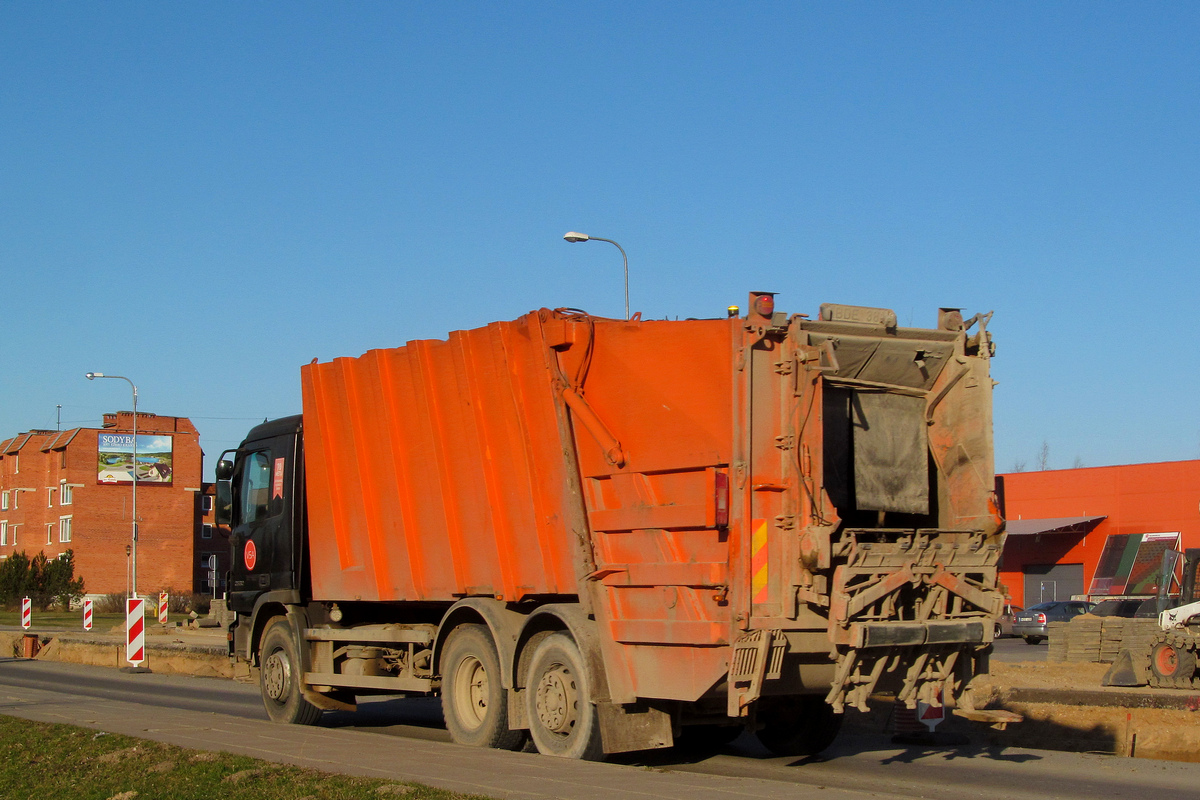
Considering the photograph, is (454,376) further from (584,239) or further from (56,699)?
(584,239)

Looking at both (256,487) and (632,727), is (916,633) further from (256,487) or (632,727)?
(256,487)

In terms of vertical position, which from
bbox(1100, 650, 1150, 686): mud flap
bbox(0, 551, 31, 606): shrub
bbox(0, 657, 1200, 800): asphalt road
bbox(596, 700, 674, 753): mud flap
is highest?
bbox(596, 700, 674, 753): mud flap

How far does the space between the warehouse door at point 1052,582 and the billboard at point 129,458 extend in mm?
53363

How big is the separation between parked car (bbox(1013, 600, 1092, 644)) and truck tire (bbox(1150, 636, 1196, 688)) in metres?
14.5

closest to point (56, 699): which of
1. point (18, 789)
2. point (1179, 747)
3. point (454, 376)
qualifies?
point (18, 789)

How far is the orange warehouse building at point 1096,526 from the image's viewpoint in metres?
39.8

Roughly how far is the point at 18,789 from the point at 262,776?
1.81 metres

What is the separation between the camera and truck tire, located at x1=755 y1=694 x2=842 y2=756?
33.3 feet

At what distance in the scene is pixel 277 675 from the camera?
1304cm

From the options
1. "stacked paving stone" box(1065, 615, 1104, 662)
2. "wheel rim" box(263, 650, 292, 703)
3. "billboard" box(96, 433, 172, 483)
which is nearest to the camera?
"wheel rim" box(263, 650, 292, 703)

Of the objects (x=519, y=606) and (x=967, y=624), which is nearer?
(x=967, y=624)

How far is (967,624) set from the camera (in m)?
8.23

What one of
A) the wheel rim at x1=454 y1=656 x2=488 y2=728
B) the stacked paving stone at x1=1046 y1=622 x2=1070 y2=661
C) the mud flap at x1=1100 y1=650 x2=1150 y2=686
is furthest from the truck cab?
the stacked paving stone at x1=1046 y1=622 x2=1070 y2=661

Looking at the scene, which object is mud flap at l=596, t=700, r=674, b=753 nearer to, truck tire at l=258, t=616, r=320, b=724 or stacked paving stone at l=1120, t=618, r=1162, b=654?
truck tire at l=258, t=616, r=320, b=724
